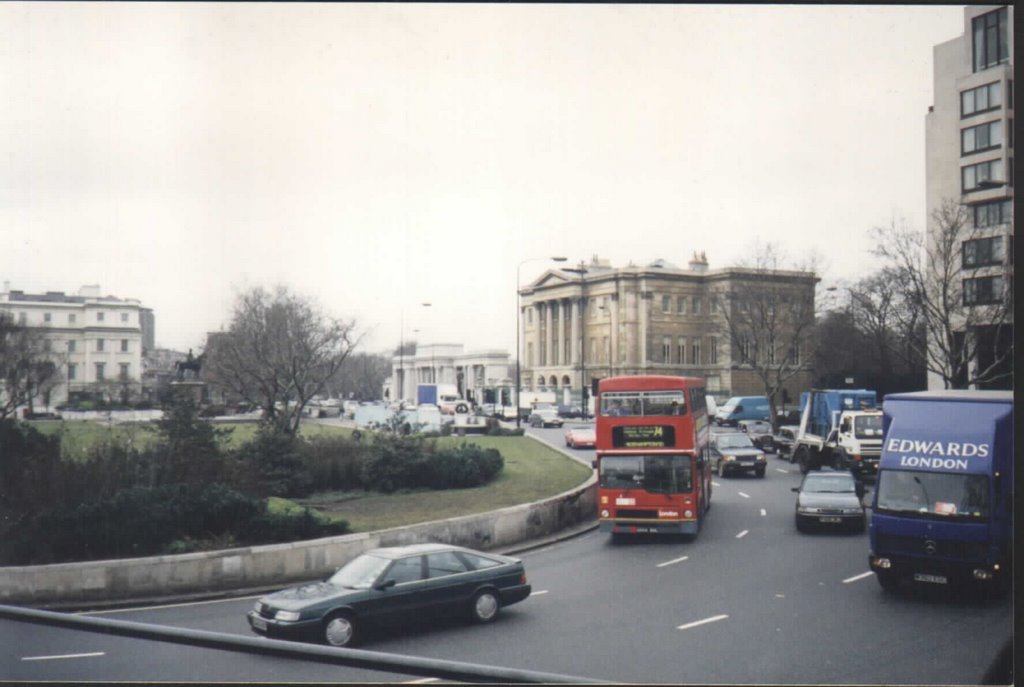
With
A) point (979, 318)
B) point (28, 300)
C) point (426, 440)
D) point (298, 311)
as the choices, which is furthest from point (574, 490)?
point (28, 300)

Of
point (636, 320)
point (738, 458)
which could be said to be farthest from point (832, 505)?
point (738, 458)

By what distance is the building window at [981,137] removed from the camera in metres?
8.09

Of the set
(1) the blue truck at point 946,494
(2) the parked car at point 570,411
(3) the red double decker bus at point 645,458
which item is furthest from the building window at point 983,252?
(2) the parked car at point 570,411

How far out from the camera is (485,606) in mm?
9969

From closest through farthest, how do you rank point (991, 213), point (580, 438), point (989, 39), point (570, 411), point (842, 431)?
point (989, 39), point (991, 213), point (842, 431), point (580, 438), point (570, 411)

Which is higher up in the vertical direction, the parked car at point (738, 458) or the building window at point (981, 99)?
the building window at point (981, 99)

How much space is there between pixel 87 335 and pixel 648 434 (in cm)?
1032

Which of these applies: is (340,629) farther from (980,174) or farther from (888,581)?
(980,174)

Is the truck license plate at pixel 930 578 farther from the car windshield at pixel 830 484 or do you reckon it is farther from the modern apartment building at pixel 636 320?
the modern apartment building at pixel 636 320

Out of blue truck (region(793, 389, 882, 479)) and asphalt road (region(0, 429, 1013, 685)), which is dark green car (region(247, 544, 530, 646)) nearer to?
asphalt road (region(0, 429, 1013, 685))

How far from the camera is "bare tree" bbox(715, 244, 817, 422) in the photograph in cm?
2403

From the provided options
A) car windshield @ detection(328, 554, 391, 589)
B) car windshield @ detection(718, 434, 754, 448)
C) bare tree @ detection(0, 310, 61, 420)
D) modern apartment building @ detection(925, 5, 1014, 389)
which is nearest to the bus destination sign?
modern apartment building @ detection(925, 5, 1014, 389)

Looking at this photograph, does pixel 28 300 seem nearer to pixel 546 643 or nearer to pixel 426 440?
pixel 546 643

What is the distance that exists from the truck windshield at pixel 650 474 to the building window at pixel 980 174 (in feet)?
25.6
